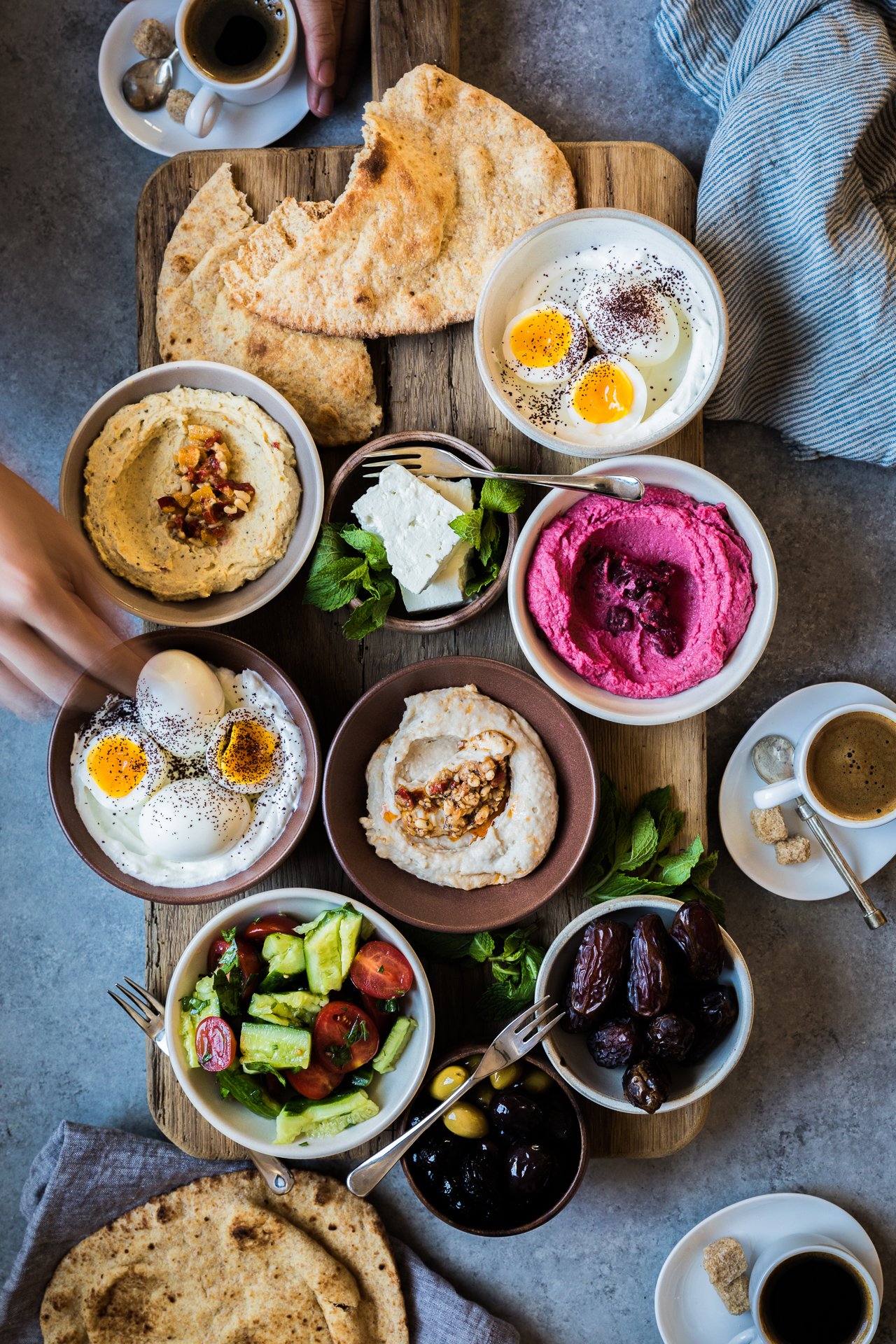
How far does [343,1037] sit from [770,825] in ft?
4.17

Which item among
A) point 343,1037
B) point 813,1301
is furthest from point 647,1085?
point 813,1301

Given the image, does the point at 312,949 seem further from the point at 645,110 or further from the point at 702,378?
the point at 645,110

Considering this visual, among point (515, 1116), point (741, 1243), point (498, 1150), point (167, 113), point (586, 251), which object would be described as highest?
point (167, 113)

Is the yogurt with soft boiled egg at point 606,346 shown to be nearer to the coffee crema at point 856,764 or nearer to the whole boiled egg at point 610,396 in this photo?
the whole boiled egg at point 610,396

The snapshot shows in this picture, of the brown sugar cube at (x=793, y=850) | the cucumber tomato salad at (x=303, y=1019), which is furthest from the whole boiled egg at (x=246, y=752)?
the brown sugar cube at (x=793, y=850)

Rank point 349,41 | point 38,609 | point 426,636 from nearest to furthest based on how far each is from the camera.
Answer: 1. point 38,609
2. point 426,636
3. point 349,41

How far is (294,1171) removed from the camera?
2.72 m

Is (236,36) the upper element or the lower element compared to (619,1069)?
upper

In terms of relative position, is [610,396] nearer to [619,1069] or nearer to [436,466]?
[436,466]

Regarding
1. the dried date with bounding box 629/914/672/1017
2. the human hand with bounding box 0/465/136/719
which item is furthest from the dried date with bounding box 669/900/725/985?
the human hand with bounding box 0/465/136/719

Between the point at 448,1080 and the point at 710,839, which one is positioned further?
the point at 710,839

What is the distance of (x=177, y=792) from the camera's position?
2.43 m

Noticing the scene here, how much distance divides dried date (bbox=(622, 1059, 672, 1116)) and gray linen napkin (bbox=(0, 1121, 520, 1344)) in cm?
94

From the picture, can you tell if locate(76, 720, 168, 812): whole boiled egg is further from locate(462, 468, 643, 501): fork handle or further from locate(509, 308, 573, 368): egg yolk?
locate(509, 308, 573, 368): egg yolk
